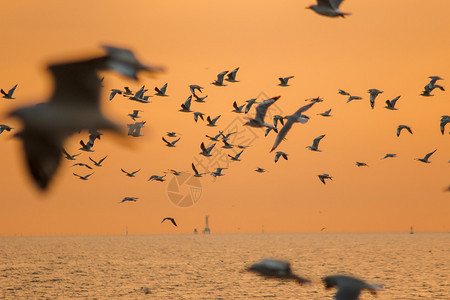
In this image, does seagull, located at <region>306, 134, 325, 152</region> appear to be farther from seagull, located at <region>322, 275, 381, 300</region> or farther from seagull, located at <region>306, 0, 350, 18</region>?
seagull, located at <region>322, 275, 381, 300</region>

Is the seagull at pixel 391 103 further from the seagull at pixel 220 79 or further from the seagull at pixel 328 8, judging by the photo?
the seagull at pixel 328 8

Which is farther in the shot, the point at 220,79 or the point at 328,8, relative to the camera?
the point at 220,79

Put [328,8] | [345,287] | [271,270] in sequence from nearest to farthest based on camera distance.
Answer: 1. [271,270]
2. [345,287]
3. [328,8]

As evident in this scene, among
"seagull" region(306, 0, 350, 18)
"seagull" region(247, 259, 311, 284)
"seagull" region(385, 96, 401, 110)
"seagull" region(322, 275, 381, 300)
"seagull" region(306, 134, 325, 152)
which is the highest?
"seagull" region(385, 96, 401, 110)

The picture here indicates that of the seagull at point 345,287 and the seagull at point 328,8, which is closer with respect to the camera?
the seagull at point 345,287

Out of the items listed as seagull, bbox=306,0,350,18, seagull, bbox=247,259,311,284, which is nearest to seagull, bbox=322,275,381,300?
seagull, bbox=247,259,311,284

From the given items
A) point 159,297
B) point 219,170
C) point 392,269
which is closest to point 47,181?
point 219,170

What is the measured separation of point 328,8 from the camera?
22.4 meters

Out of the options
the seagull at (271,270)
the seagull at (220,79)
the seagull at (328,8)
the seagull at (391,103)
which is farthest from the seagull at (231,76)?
the seagull at (271,270)

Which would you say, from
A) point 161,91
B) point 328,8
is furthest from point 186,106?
point 328,8

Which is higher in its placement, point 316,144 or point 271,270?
point 316,144

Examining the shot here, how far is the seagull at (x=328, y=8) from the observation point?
22.1m

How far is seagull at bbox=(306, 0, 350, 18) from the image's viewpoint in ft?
72.5

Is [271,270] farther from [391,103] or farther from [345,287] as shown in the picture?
[391,103]
